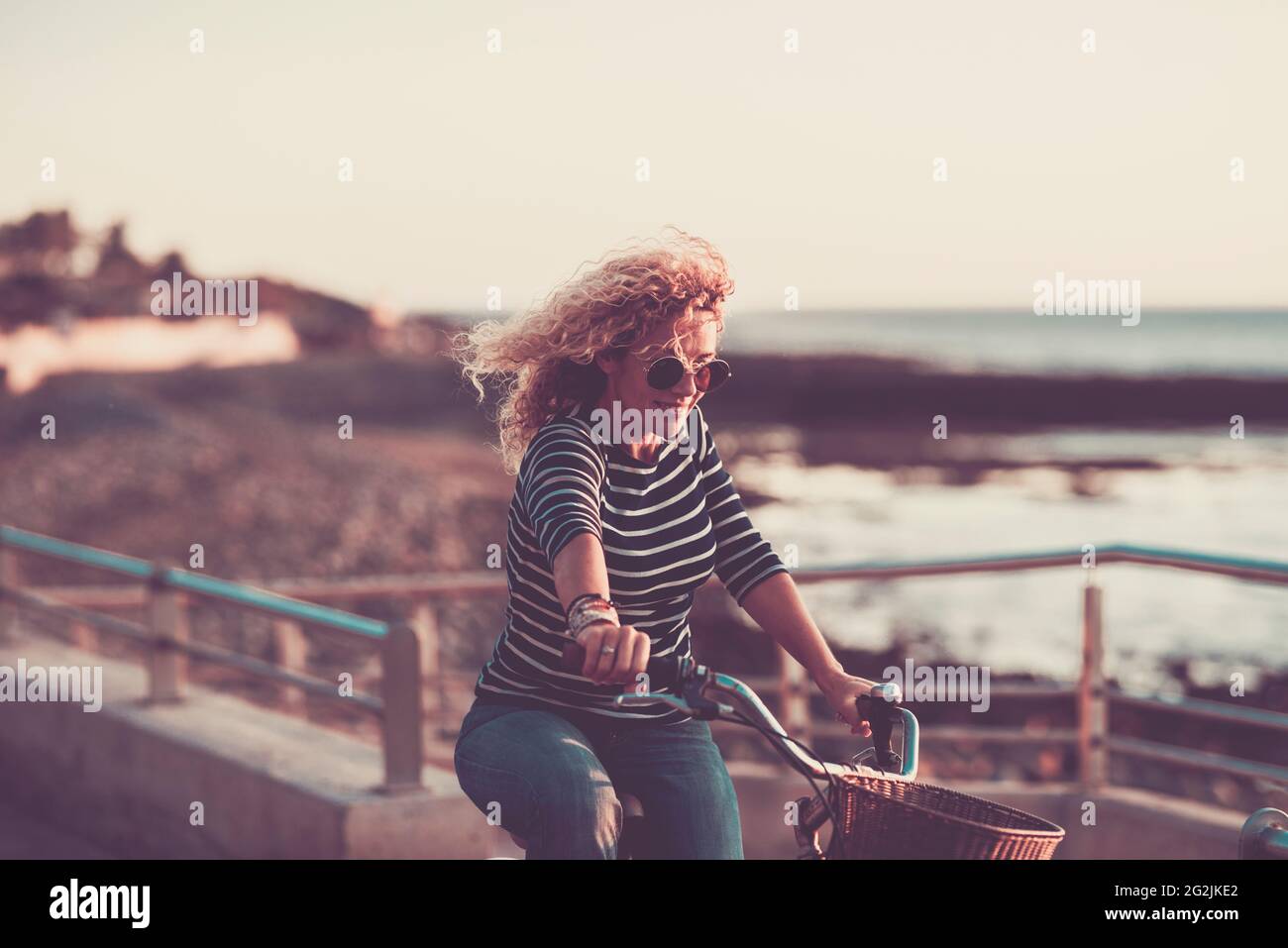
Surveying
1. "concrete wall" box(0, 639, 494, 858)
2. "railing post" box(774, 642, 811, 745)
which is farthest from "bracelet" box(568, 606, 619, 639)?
"railing post" box(774, 642, 811, 745)

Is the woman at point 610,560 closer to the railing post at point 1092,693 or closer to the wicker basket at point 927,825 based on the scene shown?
the wicker basket at point 927,825

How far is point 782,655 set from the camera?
23.7 feet

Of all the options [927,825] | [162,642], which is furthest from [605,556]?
[162,642]

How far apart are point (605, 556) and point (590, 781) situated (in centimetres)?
40

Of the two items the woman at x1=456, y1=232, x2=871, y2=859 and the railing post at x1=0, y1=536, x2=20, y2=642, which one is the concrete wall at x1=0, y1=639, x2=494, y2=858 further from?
the woman at x1=456, y1=232, x2=871, y2=859

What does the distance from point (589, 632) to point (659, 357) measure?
649 millimetres

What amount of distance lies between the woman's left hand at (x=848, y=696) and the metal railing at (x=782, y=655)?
2.13 m

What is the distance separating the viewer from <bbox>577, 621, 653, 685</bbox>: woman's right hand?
2367mm

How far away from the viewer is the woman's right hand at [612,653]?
7.77 ft

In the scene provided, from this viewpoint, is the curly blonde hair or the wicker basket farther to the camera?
the curly blonde hair

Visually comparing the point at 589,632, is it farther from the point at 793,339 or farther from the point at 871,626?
the point at 793,339

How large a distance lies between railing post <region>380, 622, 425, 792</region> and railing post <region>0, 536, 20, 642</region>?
10.8 feet

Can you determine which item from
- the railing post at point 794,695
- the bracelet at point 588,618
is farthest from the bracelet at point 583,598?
the railing post at point 794,695

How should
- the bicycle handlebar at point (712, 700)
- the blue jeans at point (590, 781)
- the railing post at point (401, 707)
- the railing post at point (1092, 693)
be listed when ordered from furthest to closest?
the railing post at point (1092, 693) → the railing post at point (401, 707) → the blue jeans at point (590, 781) → the bicycle handlebar at point (712, 700)
